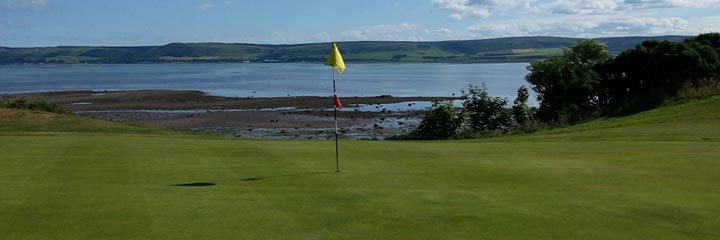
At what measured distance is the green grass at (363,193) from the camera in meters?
9.49

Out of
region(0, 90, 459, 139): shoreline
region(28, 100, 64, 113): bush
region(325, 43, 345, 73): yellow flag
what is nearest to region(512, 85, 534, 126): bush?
region(0, 90, 459, 139): shoreline

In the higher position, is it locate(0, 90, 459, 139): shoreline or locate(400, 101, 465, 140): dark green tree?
locate(400, 101, 465, 140): dark green tree

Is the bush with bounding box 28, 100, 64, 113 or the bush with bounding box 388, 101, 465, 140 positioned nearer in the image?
the bush with bounding box 388, 101, 465, 140

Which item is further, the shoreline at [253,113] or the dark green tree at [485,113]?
the shoreline at [253,113]

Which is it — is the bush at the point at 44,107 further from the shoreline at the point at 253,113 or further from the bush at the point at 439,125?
the bush at the point at 439,125

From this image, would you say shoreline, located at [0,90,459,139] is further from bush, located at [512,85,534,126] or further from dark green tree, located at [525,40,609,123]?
dark green tree, located at [525,40,609,123]

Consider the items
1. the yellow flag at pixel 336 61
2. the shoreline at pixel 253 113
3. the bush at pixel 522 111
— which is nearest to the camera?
the yellow flag at pixel 336 61

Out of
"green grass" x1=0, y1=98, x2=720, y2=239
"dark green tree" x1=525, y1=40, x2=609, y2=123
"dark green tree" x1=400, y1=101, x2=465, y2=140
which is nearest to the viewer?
"green grass" x1=0, y1=98, x2=720, y2=239

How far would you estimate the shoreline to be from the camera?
190 ft

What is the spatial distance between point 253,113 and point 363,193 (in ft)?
200

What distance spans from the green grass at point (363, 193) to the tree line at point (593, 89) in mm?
22880

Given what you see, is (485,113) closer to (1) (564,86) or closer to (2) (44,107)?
(1) (564,86)

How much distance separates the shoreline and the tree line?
7.96 metres

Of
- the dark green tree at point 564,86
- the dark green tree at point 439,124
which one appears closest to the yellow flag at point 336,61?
the dark green tree at point 439,124
